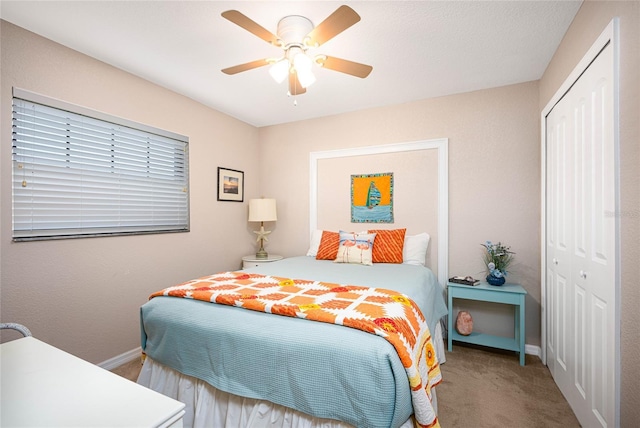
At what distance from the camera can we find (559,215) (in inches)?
85.4

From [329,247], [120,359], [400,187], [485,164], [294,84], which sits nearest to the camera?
[294,84]

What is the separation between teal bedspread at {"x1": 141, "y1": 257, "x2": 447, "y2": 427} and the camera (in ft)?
3.88

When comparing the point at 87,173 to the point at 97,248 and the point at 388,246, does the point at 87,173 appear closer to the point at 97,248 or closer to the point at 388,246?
the point at 97,248

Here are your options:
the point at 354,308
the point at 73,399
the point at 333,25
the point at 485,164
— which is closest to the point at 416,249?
the point at 485,164

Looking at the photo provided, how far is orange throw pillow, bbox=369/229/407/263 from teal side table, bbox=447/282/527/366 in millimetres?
553

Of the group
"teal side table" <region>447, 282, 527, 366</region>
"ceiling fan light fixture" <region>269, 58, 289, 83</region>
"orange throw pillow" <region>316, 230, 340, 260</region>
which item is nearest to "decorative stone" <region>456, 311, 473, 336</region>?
"teal side table" <region>447, 282, 527, 366</region>

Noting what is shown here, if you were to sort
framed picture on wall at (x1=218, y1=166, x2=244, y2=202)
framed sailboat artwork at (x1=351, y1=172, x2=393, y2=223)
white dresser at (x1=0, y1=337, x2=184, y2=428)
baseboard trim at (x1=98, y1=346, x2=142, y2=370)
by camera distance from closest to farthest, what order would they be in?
white dresser at (x1=0, y1=337, x2=184, y2=428) < baseboard trim at (x1=98, y1=346, x2=142, y2=370) < framed sailboat artwork at (x1=351, y1=172, x2=393, y2=223) < framed picture on wall at (x1=218, y1=166, x2=244, y2=202)

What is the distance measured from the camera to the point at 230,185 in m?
3.69

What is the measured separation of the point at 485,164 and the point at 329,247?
1.76m

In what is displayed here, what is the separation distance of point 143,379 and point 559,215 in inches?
119

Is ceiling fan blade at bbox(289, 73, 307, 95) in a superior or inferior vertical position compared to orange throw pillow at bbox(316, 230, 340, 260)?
superior

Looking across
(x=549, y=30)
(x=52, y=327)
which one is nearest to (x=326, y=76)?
(x=549, y=30)

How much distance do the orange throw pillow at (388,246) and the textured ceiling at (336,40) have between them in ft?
4.73

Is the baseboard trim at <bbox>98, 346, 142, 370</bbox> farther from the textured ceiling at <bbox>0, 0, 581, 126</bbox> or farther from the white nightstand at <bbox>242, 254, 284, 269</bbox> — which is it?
the textured ceiling at <bbox>0, 0, 581, 126</bbox>
